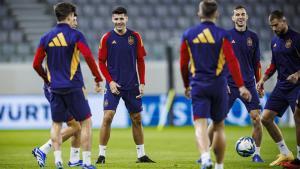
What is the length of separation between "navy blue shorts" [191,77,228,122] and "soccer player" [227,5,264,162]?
2.98 m

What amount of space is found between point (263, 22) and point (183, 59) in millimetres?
20310

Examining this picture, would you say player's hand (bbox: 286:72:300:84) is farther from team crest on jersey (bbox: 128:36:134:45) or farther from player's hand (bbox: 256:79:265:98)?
team crest on jersey (bbox: 128:36:134:45)

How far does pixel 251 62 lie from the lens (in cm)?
1348

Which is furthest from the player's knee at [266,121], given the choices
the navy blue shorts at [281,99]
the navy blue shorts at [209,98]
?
the navy blue shorts at [209,98]

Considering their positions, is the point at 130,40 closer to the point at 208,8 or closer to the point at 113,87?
the point at 113,87

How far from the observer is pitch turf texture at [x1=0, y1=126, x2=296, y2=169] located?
12641 mm

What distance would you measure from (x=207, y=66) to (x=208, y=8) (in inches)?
28.6

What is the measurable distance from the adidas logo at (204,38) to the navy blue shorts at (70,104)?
77.6 inches

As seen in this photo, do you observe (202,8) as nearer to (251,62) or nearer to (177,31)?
(251,62)

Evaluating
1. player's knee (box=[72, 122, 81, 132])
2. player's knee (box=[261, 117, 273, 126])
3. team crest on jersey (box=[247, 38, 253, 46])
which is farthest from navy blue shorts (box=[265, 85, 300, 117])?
player's knee (box=[72, 122, 81, 132])

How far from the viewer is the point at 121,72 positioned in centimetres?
1323

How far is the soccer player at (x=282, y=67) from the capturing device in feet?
41.2

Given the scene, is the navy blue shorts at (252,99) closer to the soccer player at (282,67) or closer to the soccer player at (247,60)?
the soccer player at (247,60)

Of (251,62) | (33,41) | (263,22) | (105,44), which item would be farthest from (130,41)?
(263,22)
